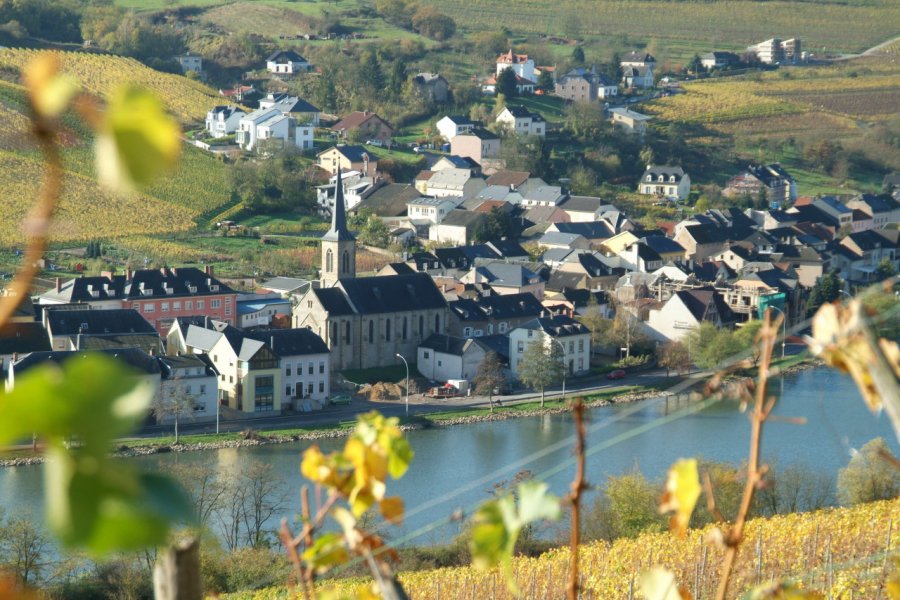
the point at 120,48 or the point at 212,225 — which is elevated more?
the point at 120,48

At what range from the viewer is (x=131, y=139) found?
264 mm

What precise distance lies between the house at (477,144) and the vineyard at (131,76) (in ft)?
15.6

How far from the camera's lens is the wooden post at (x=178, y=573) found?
1.59 ft

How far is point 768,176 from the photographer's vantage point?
2261 centimetres

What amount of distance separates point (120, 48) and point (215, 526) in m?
20.2

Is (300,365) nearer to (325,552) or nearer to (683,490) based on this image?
(325,552)

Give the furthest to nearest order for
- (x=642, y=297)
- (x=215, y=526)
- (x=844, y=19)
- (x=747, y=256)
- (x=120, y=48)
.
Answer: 1. (x=844, y=19)
2. (x=120, y=48)
3. (x=747, y=256)
4. (x=642, y=297)
5. (x=215, y=526)

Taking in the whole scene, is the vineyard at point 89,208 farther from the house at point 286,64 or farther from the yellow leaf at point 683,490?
the yellow leaf at point 683,490

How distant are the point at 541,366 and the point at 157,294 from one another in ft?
12.3

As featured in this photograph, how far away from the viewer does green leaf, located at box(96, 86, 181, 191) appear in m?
0.26

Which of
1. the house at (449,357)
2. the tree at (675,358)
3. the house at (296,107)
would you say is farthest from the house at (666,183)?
the house at (449,357)

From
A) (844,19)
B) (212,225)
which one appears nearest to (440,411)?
(212,225)

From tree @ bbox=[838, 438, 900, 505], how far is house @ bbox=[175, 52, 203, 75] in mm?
21583

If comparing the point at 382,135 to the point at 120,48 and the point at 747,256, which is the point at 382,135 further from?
the point at 747,256
